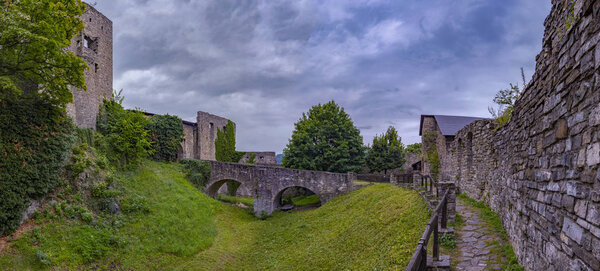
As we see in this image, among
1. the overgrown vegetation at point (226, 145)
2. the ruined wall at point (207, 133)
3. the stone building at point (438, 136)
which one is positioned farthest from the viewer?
the overgrown vegetation at point (226, 145)

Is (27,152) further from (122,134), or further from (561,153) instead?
(561,153)

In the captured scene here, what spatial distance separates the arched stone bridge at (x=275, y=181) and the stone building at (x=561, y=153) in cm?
1625

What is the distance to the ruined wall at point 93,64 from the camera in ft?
56.8

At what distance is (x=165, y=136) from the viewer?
23.8 m

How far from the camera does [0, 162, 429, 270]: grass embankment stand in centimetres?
846

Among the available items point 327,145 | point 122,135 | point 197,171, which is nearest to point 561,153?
point 122,135

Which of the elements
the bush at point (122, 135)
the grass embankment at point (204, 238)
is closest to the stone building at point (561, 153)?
the grass embankment at point (204, 238)

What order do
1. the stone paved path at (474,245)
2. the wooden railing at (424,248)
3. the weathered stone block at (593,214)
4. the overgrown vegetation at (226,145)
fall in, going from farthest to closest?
the overgrown vegetation at (226,145)
the stone paved path at (474,245)
the wooden railing at (424,248)
the weathered stone block at (593,214)

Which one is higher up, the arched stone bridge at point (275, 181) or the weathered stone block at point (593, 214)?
the weathered stone block at point (593, 214)

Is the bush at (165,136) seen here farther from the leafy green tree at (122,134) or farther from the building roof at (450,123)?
the building roof at (450,123)

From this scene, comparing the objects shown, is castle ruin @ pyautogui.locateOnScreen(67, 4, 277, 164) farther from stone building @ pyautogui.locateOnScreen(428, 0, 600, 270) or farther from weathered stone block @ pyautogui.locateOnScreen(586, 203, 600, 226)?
weathered stone block @ pyautogui.locateOnScreen(586, 203, 600, 226)

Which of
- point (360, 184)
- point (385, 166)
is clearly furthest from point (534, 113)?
point (385, 166)

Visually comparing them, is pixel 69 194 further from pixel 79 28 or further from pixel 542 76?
pixel 542 76

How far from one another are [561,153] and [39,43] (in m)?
12.1
